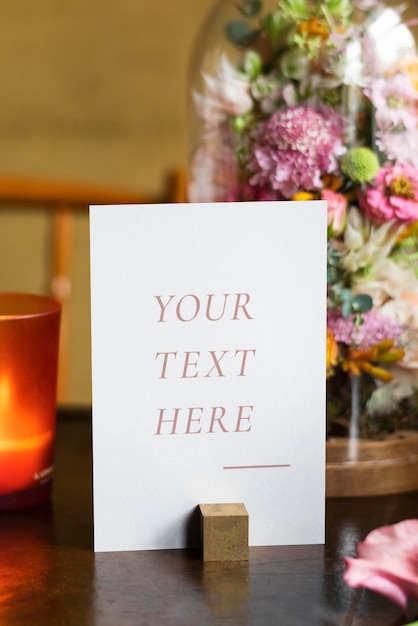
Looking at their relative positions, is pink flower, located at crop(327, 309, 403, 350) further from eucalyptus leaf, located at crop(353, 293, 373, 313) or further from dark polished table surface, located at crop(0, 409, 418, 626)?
dark polished table surface, located at crop(0, 409, 418, 626)

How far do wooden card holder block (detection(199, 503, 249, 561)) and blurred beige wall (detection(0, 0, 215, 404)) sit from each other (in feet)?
4.92

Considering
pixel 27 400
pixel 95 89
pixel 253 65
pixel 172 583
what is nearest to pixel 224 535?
pixel 172 583

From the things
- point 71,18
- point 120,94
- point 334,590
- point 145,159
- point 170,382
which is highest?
point 71,18

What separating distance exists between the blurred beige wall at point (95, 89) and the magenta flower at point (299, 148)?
4.26ft

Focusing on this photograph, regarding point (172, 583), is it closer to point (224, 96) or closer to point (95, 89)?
point (224, 96)

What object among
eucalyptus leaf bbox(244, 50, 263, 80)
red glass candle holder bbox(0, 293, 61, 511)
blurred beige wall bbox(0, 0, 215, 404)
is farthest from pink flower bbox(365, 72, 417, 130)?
blurred beige wall bbox(0, 0, 215, 404)

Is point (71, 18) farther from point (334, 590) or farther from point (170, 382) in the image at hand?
point (334, 590)

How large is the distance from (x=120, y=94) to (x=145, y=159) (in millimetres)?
164

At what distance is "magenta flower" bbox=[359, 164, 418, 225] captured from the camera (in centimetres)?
75

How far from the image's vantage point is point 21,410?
2.36 feet

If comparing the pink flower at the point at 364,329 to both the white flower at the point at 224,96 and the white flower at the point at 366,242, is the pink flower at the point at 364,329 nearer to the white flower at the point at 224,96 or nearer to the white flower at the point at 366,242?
the white flower at the point at 366,242

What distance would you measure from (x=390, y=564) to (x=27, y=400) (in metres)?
0.33

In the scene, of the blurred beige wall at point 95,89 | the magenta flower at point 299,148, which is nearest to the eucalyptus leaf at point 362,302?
the magenta flower at point 299,148

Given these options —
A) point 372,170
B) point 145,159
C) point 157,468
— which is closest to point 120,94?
point 145,159
